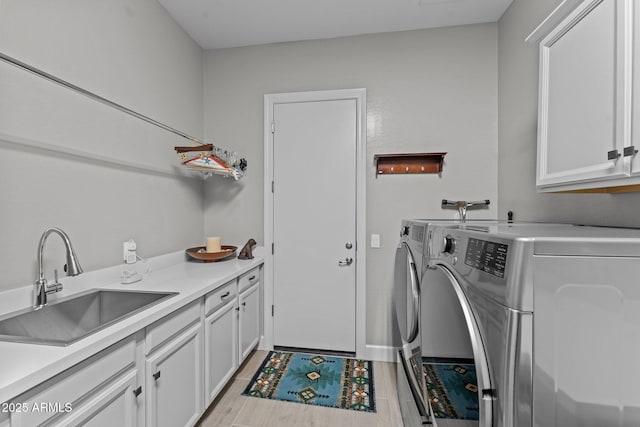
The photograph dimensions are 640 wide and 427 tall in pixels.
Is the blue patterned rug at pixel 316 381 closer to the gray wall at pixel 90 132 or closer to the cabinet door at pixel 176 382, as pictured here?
the cabinet door at pixel 176 382

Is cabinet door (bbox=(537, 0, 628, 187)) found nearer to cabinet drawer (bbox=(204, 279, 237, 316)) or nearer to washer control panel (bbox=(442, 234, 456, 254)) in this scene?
washer control panel (bbox=(442, 234, 456, 254))

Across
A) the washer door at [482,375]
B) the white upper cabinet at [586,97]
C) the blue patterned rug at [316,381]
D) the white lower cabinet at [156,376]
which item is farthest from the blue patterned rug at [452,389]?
the white lower cabinet at [156,376]

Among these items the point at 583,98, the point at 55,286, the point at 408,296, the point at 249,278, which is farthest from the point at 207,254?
the point at 583,98

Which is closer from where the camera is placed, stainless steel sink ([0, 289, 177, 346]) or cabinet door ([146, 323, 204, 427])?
stainless steel sink ([0, 289, 177, 346])

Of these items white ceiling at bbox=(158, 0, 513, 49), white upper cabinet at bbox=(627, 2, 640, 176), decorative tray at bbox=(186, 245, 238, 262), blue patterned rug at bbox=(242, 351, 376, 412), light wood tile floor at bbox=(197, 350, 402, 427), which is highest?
white ceiling at bbox=(158, 0, 513, 49)

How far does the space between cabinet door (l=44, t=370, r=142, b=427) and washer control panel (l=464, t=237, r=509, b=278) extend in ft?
4.19

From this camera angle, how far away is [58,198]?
58.8 inches

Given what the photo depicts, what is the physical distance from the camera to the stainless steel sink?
3.88 feet

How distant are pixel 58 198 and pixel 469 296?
183 centimetres

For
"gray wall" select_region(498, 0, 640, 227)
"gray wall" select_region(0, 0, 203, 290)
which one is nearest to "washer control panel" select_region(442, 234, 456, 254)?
"gray wall" select_region(498, 0, 640, 227)

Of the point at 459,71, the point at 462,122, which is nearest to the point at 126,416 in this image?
the point at 462,122

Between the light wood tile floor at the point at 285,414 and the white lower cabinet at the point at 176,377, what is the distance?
0.26 metres

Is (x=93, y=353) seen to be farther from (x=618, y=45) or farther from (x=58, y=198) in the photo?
(x=618, y=45)

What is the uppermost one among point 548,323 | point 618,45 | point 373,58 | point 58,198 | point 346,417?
point 373,58
